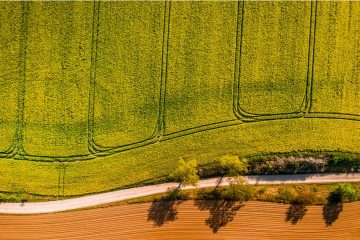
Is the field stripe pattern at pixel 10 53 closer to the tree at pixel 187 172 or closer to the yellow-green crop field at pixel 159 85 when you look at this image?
the yellow-green crop field at pixel 159 85

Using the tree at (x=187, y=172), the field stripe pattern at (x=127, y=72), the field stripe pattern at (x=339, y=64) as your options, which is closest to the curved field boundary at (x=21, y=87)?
the field stripe pattern at (x=127, y=72)

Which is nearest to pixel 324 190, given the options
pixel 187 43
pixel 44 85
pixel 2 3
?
pixel 187 43

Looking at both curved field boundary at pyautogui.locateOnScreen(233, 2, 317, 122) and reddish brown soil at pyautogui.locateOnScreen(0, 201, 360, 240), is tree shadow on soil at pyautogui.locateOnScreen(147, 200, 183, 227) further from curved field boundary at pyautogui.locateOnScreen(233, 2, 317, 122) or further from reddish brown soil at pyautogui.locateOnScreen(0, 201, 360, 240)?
curved field boundary at pyautogui.locateOnScreen(233, 2, 317, 122)

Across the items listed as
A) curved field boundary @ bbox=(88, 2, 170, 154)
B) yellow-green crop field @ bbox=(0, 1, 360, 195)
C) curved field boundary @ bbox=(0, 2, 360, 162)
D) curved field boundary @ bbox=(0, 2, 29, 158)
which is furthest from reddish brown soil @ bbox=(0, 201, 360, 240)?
curved field boundary @ bbox=(0, 2, 29, 158)

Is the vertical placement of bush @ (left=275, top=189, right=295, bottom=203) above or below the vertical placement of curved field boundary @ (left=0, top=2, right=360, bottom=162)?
below

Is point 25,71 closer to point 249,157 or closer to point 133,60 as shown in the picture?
point 133,60

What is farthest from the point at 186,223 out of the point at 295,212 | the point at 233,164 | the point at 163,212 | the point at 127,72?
the point at 127,72

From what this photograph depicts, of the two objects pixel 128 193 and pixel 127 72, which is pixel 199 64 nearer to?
pixel 127 72
